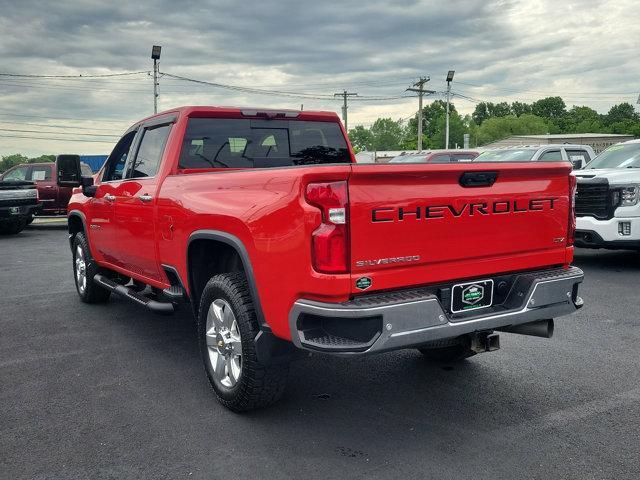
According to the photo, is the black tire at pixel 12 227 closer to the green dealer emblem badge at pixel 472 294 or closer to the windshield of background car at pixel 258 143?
the windshield of background car at pixel 258 143

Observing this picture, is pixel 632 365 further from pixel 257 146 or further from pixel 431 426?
pixel 257 146

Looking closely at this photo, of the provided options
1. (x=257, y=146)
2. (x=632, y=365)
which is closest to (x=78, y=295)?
(x=257, y=146)

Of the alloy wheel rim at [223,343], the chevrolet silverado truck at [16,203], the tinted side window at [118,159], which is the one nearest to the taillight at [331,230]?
the alloy wheel rim at [223,343]

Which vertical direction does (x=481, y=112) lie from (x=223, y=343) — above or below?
above

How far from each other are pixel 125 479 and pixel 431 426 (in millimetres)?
1756

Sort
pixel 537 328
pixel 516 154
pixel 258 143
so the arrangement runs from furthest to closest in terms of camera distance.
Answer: pixel 516 154, pixel 258 143, pixel 537 328

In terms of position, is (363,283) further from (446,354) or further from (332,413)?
(446,354)

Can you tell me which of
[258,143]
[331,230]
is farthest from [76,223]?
[331,230]

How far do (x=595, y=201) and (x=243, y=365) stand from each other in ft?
22.4

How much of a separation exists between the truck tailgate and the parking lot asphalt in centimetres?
94

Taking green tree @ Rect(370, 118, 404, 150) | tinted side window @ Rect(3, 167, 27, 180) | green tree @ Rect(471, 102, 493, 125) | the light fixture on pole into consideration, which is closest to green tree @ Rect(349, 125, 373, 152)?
green tree @ Rect(370, 118, 404, 150)

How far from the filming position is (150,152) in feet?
17.7

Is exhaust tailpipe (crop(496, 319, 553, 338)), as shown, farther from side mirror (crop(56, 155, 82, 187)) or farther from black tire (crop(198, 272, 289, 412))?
side mirror (crop(56, 155, 82, 187))

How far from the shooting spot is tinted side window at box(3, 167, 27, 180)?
18500 millimetres
